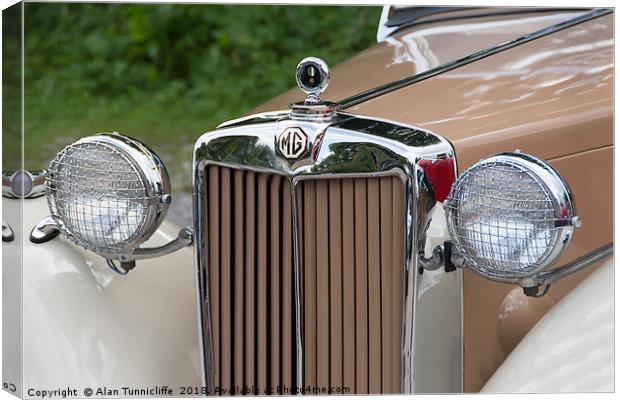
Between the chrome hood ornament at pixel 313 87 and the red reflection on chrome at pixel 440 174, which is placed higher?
the chrome hood ornament at pixel 313 87

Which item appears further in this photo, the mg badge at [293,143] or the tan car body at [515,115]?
the tan car body at [515,115]

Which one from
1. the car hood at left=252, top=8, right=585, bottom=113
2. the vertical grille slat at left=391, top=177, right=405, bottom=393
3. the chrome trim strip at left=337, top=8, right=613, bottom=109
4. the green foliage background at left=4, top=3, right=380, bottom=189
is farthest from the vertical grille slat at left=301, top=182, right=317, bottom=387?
the green foliage background at left=4, top=3, right=380, bottom=189

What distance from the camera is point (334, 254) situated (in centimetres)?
133

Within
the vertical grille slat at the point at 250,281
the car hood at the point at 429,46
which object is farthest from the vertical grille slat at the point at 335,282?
the car hood at the point at 429,46

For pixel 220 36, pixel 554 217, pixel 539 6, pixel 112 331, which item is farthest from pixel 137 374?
pixel 220 36

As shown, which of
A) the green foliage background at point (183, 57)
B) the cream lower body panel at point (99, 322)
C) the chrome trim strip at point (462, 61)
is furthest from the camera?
the green foliage background at point (183, 57)

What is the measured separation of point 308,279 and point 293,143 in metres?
0.18

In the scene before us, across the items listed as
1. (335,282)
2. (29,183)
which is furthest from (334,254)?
(29,183)

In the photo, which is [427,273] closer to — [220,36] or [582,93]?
[582,93]

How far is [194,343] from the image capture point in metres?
1.56

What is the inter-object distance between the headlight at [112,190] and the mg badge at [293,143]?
7.0 inches

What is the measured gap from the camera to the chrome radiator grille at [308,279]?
4.31ft

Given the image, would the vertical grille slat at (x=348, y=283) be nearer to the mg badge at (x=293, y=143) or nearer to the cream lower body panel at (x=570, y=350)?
the mg badge at (x=293, y=143)

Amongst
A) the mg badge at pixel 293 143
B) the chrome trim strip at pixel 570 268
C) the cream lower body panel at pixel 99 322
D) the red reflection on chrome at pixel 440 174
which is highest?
the mg badge at pixel 293 143
